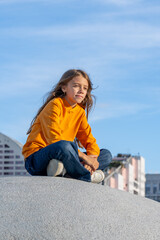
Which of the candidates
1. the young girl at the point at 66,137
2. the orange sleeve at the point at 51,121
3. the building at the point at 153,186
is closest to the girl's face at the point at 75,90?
the young girl at the point at 66,137

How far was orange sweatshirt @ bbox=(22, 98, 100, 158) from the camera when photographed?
5.82 metres

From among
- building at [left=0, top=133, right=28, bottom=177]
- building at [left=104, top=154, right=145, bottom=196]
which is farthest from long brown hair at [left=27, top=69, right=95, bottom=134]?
building at [left=104, top=154, right=145, bottom=196]

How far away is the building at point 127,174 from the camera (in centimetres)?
5247

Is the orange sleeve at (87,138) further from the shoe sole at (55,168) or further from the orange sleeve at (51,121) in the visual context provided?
the shoe sole at (55,168)

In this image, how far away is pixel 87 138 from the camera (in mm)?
6391

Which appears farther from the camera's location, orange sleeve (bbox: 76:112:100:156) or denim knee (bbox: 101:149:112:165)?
denim knee (bbox: 101:149:112:165)

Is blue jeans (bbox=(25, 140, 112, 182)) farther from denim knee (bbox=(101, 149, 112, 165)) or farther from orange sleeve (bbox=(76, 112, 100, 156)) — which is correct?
denim knee (bbox=(101, 149, 112, 165))

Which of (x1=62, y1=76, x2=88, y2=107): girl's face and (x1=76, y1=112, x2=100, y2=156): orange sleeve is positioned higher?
(x1=62, y1=76, x2=88, y2=107): girl's face

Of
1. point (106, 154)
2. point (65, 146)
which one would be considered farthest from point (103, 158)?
point (65, 146)


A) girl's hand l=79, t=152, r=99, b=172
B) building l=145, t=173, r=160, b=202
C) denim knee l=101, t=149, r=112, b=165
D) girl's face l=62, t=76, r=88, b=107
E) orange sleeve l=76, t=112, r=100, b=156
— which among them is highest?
building l=145, t=173, r=160, b=202

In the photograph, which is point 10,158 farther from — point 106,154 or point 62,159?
point 62,159

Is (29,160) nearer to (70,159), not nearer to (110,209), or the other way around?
(70,159)

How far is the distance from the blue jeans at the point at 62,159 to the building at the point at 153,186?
93581mm

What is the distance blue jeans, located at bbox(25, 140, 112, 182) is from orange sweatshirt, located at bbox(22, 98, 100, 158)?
0.43 ft
